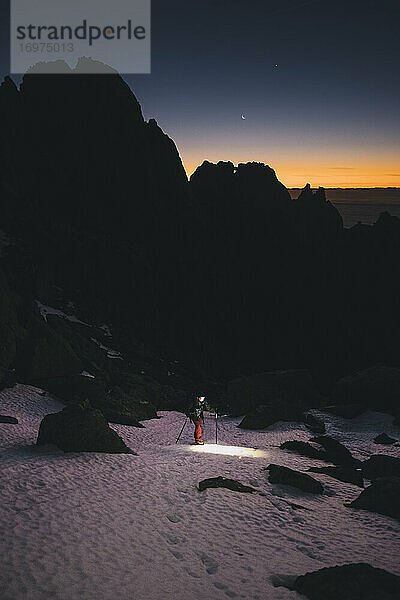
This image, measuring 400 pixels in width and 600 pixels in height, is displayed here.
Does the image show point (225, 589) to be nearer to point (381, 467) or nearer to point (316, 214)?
point (381, 467)

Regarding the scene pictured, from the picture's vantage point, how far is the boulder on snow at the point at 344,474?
14773mm

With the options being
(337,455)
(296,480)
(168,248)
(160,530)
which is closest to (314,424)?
(337,455)

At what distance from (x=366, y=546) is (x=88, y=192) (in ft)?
205

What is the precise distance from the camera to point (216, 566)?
8.22m

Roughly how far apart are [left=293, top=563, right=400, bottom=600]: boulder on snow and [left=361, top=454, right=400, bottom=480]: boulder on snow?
353 inches

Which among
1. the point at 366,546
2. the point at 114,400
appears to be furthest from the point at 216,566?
the point at 114,400

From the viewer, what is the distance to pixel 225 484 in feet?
40.0

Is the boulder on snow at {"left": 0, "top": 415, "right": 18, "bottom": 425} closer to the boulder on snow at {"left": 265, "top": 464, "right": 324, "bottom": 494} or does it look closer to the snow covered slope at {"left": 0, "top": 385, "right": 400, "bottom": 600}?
the snow covered slope at {"left": 0, "top": 385, "right": 400, "bottom": 600}

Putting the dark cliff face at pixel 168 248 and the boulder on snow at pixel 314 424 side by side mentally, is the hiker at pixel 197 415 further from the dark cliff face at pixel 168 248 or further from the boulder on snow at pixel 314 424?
the dark cliff face at pixel 168 248

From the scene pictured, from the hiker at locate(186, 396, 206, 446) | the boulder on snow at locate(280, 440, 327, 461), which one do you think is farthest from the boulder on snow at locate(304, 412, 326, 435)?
the hiker at locate(186, 396, 206, 446)

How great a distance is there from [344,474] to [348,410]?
13572mm

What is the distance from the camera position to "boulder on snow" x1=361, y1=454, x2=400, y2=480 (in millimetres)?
15484

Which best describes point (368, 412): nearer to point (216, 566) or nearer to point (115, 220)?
point (216, 566)

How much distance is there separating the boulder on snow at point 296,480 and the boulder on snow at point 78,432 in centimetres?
510
